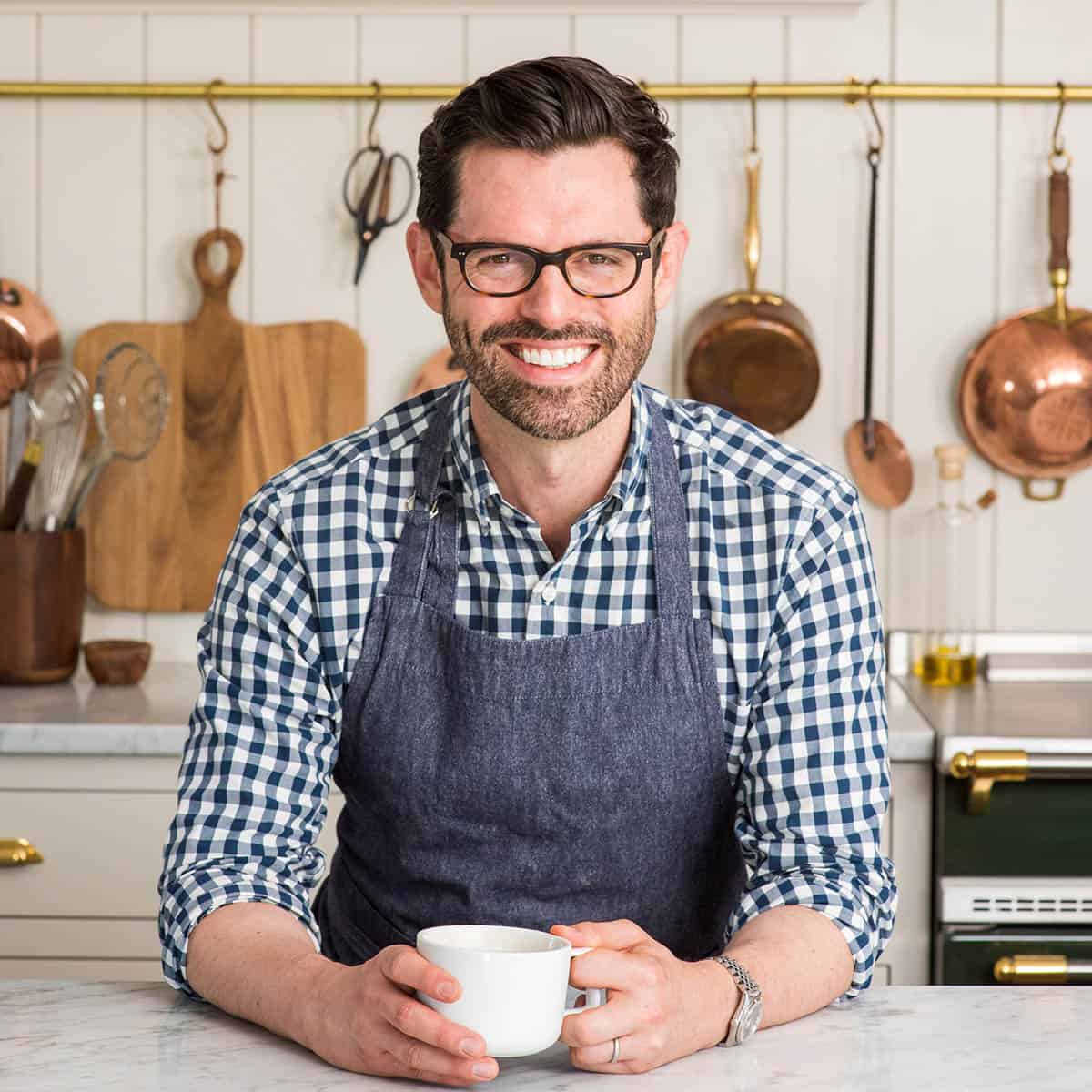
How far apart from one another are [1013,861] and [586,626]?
874mm

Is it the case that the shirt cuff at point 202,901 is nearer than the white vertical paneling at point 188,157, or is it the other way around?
the shirt cuff at point 202,901

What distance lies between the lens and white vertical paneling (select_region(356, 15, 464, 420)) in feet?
7.54

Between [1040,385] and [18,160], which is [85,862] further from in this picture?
[1040,385]

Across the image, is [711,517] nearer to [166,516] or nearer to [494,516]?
[494,516]

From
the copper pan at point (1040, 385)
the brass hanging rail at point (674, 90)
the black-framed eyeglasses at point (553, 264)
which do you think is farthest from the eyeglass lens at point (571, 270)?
the copper pan at point (1040, 385)

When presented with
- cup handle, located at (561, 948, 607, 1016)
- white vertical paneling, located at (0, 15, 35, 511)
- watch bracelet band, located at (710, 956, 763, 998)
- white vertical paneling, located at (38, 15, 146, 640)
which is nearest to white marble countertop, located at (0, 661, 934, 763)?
white vertical paneling, located at (38, 15, 146, 640)

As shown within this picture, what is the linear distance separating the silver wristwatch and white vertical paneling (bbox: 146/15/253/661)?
163 centimetres

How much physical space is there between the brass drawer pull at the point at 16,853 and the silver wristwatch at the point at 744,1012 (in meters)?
1.24

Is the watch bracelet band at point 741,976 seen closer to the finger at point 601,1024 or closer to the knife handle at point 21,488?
the finger at point 601,1024

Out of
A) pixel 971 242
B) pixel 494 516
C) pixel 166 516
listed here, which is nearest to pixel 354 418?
pixel 166 516

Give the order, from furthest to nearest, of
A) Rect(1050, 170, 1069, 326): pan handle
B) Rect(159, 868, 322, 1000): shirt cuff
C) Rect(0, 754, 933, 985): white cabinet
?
Rect(1050, 170, 1069, 326): pan handle → Rect(0, 754, 933, 985): white cabinet → Rect(159, 868, 322, 1000): shirt cuff

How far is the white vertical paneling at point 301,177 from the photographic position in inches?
90.8

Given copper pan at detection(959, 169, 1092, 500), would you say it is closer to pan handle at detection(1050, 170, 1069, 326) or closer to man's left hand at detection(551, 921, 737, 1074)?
pan handle at detection(1050, 170, 1069, 326)

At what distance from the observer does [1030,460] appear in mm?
2301
